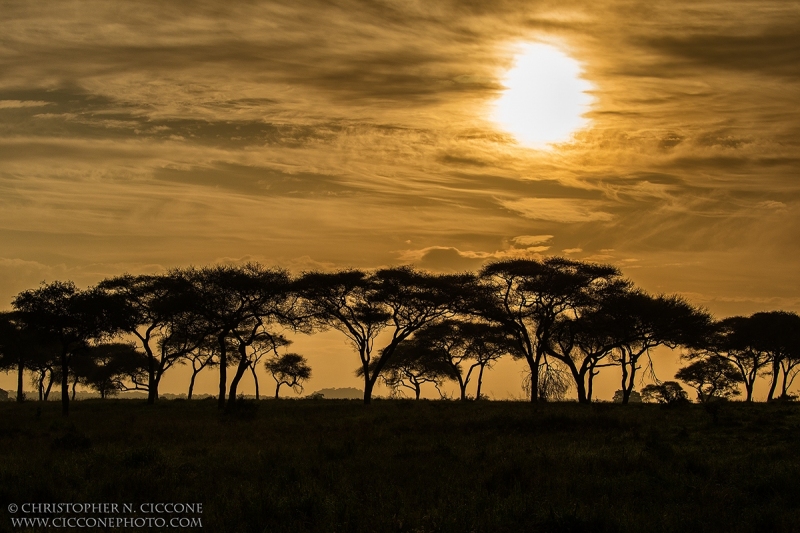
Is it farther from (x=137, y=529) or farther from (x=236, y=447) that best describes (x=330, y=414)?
(x=137, y=529)

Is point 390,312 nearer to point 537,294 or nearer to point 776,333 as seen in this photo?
point 537,294

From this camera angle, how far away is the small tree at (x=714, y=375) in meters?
89.2

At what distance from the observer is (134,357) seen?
88.4m

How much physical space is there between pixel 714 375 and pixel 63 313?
248 ft

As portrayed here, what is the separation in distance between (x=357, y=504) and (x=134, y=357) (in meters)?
78.7

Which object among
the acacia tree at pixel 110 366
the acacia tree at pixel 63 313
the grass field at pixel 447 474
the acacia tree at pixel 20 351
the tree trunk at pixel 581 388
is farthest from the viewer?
the acacia tree at pixel 110 366

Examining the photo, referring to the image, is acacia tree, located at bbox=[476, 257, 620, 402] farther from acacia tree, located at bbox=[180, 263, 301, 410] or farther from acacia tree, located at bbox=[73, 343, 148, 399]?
acacia tree, located at bbox=[73, 343, 148, 399]

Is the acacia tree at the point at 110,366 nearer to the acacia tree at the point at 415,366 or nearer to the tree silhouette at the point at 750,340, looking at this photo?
the acacia tree at the point at 415,366

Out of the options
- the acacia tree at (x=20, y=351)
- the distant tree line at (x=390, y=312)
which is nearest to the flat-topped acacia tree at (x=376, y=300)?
the distant tree line at (x=390, y=312)

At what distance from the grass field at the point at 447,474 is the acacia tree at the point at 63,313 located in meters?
16.1

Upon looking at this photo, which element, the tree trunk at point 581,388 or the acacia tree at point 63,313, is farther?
the tree trunk at point 581,388

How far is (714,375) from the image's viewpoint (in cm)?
9044

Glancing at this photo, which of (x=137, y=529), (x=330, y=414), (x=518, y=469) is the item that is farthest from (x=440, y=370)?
(x=137, y=529)

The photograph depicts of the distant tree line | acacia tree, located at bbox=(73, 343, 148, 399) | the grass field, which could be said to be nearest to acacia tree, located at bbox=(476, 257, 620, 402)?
the distant tree line
